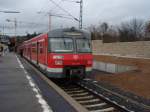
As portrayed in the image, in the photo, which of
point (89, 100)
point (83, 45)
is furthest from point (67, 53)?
point (89, 100)

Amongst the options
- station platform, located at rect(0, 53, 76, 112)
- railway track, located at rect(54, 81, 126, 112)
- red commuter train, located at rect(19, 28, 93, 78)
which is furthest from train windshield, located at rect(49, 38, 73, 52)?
station platform, located at rect(0, 53, 76, 112)

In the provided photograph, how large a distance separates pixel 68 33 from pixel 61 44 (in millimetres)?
734

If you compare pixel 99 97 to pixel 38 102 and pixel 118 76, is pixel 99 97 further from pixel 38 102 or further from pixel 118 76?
pixel 118 76

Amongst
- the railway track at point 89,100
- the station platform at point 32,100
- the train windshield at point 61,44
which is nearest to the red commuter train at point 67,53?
the train windshield at point 61,44

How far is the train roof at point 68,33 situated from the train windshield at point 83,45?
27cm

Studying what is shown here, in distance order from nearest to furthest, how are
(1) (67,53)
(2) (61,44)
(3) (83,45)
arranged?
1. (1) (67,53)
2. (2) (61,44)
3. (3) (83,45)

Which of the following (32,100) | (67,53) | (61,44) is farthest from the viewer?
(61,44)

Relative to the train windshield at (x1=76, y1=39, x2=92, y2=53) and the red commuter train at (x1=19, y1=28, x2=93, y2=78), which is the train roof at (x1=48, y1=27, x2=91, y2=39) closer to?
the red commuter train at (x1=19, y1=28, x2=93, y2=78)

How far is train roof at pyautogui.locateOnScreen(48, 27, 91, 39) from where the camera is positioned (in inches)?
736

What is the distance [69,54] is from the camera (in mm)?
18469

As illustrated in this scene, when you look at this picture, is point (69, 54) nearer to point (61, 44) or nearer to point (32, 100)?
point (61, 44)

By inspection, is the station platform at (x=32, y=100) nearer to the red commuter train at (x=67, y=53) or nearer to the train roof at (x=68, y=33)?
the red commuter train at (x=67, y=53)

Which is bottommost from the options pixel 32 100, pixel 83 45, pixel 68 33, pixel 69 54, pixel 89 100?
pixel 89 100

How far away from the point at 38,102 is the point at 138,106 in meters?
3.85
